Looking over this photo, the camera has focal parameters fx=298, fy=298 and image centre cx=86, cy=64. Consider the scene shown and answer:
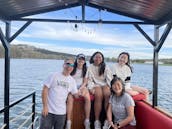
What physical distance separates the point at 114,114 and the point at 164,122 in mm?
783

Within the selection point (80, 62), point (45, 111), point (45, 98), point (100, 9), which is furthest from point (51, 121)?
point (100, 9)

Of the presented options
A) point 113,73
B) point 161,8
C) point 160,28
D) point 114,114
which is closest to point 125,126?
point 114,114

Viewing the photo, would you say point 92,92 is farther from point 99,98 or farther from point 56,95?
point 56,95

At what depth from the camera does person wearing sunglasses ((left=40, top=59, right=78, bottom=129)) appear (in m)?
3.54

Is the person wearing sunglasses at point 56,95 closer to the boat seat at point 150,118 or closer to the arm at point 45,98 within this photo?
the arm at point 45,98

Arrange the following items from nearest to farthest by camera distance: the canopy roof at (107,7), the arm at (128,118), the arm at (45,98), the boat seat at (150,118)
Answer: the boat seat at (150,118) → the arm at (45,98) → the arm at (128,118) → the canopy roof at (107,7)

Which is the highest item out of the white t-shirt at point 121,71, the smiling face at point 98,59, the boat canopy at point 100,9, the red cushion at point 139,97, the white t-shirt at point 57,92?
the boat canopy at point 100,9

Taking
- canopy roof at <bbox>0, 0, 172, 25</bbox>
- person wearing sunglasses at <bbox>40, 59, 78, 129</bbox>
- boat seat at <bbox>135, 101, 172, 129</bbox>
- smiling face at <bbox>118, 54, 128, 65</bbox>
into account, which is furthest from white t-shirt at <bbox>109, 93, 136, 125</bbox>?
canopy roof at <bbox>0, 0, 172, 25</bbox>

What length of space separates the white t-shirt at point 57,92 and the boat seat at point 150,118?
113cm

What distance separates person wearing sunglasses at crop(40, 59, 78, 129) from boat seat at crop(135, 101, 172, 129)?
1125mm

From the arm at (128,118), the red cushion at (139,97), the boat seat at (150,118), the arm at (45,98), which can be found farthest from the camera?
the red cushion at (139,97)

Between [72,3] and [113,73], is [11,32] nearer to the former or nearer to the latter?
[72,3]

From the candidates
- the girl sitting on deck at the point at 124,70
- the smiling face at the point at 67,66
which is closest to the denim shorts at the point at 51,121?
the smiling face at the point at 67,66

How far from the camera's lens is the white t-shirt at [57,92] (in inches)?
140
